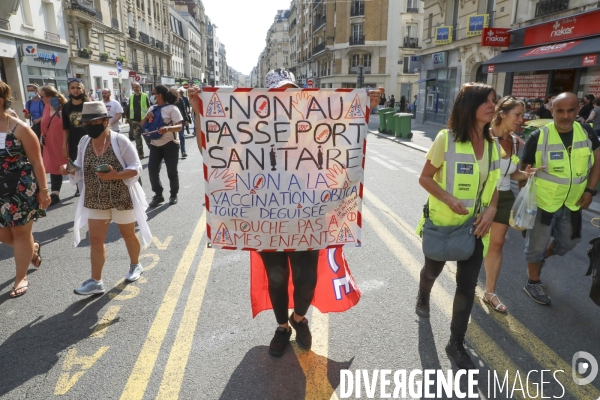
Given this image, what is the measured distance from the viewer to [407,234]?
18.2 feet

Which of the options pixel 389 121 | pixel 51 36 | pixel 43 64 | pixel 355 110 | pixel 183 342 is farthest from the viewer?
pixel 51 36

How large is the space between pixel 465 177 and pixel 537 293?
1.77 meters

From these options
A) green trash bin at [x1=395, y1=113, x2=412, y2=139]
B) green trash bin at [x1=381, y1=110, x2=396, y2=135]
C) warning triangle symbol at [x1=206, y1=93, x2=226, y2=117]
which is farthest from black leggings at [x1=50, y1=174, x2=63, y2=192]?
green trash bin at [x1=381, y1=110, x2=396, y2=135]

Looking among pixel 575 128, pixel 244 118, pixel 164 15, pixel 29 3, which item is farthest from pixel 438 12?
pixel 164 15

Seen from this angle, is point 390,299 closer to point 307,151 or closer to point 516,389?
point 516,389

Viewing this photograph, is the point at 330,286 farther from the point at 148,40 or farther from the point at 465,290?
the point at 148,40

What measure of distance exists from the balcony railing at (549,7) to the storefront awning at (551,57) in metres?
1.18

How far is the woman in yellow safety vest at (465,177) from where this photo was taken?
8.81ft

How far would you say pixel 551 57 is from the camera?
1389 centimetres

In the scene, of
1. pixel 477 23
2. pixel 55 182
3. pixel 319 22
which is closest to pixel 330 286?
pixel 55 182

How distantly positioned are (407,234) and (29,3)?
25.0 metres

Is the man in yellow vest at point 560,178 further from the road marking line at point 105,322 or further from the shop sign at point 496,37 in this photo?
the shop sign at point 496,37

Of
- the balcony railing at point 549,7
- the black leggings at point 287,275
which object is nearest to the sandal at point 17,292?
the black leggings at point 287,275

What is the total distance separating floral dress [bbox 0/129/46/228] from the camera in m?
3.55
